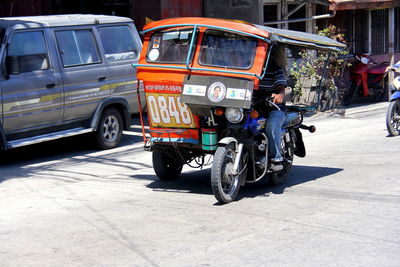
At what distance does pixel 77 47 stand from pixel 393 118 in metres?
6.01

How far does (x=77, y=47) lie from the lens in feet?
36.7

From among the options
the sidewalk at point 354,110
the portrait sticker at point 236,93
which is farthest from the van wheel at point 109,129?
the sidewalk at point 354,110

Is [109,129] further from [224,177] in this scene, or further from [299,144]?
[224,177]

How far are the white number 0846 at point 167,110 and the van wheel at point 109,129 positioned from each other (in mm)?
3626

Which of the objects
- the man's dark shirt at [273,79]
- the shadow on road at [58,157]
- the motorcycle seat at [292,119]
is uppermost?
the man's dark shirt at [273,79]

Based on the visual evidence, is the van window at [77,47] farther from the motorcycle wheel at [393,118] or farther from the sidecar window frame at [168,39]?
the motorcycle wheel at [393,118]

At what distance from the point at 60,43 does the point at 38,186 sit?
2991 mm

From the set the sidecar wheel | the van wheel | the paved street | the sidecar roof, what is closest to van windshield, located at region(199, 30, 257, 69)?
the sidecar roof

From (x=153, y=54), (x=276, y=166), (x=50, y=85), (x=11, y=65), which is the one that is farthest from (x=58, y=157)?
(x=276, y=166)

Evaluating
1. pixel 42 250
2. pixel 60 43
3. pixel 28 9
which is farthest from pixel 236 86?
pixel 28 9

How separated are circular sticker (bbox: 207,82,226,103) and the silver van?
13.1 feet

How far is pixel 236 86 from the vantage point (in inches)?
291

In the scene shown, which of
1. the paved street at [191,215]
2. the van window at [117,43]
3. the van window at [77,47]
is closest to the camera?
the paved street at [191,215]

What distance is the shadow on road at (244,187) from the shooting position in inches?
328
